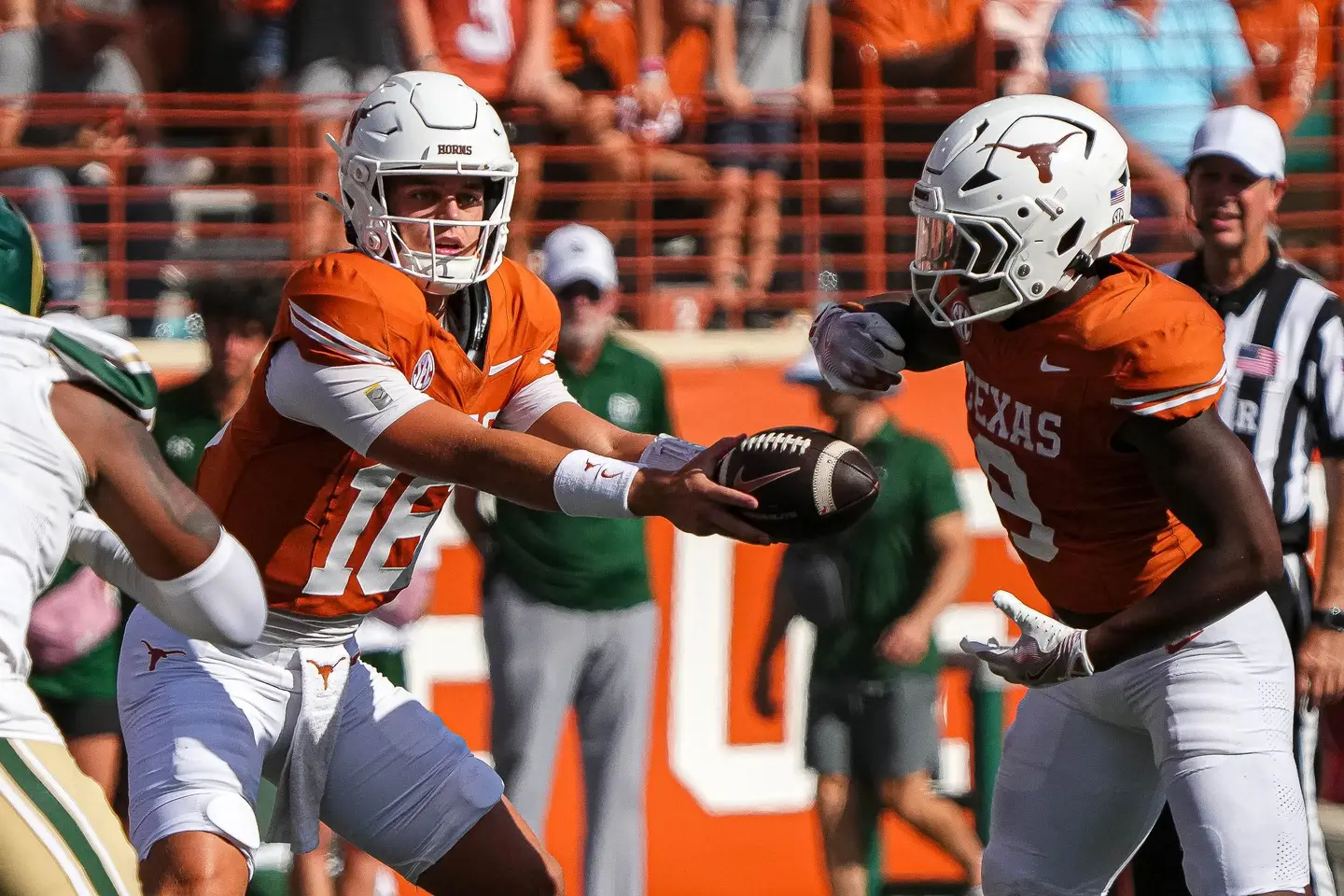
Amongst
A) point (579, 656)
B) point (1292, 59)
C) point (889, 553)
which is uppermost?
point (1292, 59)

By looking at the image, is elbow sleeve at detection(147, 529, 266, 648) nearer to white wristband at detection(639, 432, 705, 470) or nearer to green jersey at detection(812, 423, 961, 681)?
white wristband at detection(639, 432, 705, 470)

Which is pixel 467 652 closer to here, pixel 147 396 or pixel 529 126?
pixel 529 126

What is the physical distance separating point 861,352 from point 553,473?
939mm

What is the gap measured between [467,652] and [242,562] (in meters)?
3.08

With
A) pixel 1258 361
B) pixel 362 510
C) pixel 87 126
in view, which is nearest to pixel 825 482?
pixel 362 510

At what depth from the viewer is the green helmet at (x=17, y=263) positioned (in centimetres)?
282

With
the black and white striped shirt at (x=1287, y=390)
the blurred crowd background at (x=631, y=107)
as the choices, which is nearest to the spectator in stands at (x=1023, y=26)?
the blurred crowd background at (x=631, y=107)

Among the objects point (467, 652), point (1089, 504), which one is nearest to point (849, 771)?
point (467, 652)

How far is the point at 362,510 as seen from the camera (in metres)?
3.61

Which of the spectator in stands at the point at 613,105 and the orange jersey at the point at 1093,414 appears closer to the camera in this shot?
the orange jersey at the point at 1093,414

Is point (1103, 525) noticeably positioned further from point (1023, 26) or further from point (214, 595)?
point (1023, 26)

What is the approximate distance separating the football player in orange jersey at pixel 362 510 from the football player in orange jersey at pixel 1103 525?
67 cm

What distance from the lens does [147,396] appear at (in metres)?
2.79

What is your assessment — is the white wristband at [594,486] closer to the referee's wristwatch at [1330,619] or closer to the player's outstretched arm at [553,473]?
the player's outstretched arm at [553,473]
